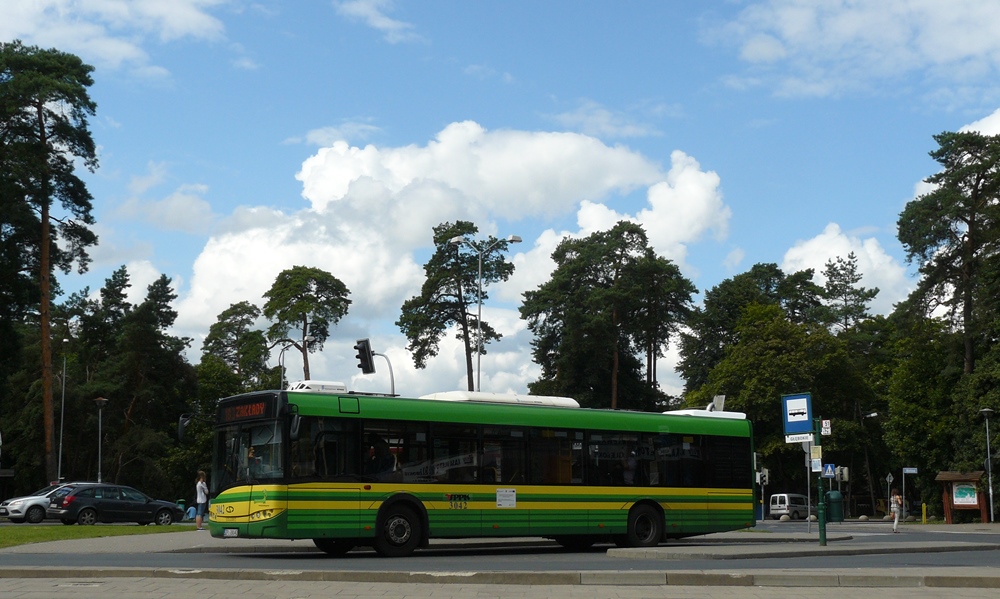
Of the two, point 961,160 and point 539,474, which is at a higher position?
point 961,160

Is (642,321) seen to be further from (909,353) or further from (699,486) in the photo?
(699,486)

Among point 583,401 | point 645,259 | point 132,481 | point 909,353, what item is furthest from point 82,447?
point 909,353

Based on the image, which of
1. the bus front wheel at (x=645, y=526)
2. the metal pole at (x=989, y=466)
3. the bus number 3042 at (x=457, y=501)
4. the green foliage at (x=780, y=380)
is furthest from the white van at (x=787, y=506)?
the bus number 3042 at (x=457, y=501)

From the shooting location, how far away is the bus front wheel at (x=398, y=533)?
68.0ft

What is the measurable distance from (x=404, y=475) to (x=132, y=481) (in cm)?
6022

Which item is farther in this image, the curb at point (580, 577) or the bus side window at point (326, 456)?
the bus side window at point (326, 456)

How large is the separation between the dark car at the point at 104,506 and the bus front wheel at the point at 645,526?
2038 centimetres

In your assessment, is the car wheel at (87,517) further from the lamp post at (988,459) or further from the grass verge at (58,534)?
the lamp post at (988,459)

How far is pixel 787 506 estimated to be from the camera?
68.9 metres

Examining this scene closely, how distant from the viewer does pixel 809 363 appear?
72.9 meters

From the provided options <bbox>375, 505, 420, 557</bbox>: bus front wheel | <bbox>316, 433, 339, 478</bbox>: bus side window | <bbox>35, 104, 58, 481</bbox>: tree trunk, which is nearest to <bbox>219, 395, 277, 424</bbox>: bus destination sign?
<bbox>316, 433, 339, 478</bbox>: bus side window

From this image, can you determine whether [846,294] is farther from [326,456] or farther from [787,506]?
[326,456]

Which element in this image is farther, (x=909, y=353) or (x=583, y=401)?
(x=583, y=401)

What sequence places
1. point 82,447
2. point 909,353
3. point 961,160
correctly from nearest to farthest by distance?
point 961,160 < point 909,353 < point 82,447
